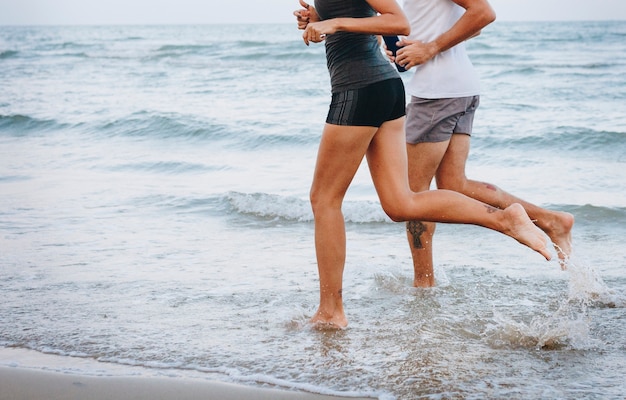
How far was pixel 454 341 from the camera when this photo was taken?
3818 mm

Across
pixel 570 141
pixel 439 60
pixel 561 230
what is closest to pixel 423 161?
pixel 439 60

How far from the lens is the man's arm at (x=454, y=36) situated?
160 inches

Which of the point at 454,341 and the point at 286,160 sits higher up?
the point at 454,341

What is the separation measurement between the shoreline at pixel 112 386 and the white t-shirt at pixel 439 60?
187cm

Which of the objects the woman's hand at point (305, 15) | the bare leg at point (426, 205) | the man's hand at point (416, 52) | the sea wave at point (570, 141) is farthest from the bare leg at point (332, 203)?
the sea wave at point (570, 141)

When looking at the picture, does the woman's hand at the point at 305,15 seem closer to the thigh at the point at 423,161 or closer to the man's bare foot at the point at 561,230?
the thigh at the point at 423,161

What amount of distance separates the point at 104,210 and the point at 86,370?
3.85 m

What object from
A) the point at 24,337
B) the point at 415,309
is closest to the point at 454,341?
the point at 415,309

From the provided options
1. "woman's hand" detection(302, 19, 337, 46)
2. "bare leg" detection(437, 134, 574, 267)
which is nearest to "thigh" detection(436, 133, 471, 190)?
"bare leg" detection(437, 134, 574, 267)

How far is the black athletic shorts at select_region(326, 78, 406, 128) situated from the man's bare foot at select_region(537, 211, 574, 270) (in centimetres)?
137

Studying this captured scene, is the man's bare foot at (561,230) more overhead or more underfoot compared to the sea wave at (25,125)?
more overhead

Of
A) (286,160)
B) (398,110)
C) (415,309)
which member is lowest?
(286,160)

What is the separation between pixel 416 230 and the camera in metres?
4.54

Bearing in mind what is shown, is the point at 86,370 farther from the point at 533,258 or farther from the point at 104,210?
the point at 104,210
